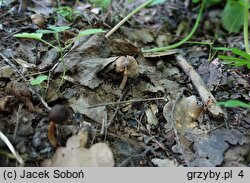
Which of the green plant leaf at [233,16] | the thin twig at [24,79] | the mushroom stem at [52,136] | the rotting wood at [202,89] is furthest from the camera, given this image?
the green plant leaf at [233,16]

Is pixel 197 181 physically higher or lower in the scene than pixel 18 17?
lower

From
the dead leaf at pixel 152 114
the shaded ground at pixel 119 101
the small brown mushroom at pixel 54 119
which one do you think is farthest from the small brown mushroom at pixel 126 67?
the small brown mushroom at pixel 54 119

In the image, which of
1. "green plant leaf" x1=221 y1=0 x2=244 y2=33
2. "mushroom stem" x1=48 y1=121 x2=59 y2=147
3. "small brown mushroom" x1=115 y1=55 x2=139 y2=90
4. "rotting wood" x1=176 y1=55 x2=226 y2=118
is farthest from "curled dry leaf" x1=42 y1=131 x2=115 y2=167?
"green plant leaf" x1=221 y1=0 x2=244 y2=33

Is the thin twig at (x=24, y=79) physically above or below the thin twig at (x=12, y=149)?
above

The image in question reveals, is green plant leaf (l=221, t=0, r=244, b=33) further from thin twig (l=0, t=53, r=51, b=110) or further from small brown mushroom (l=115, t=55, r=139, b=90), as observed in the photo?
thin twig (l=0, t=53, r=51, b=110)

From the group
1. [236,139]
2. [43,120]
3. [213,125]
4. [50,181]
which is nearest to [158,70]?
[213,125]

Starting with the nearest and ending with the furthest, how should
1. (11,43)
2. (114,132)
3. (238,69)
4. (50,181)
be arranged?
(50,181), (114,132), (11,43), (238,69)

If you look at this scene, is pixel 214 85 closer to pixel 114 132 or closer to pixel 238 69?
pixel 238 69

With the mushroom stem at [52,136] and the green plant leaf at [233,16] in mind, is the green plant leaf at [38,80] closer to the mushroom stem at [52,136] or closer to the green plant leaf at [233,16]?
the mushroom stem at [52,136]
